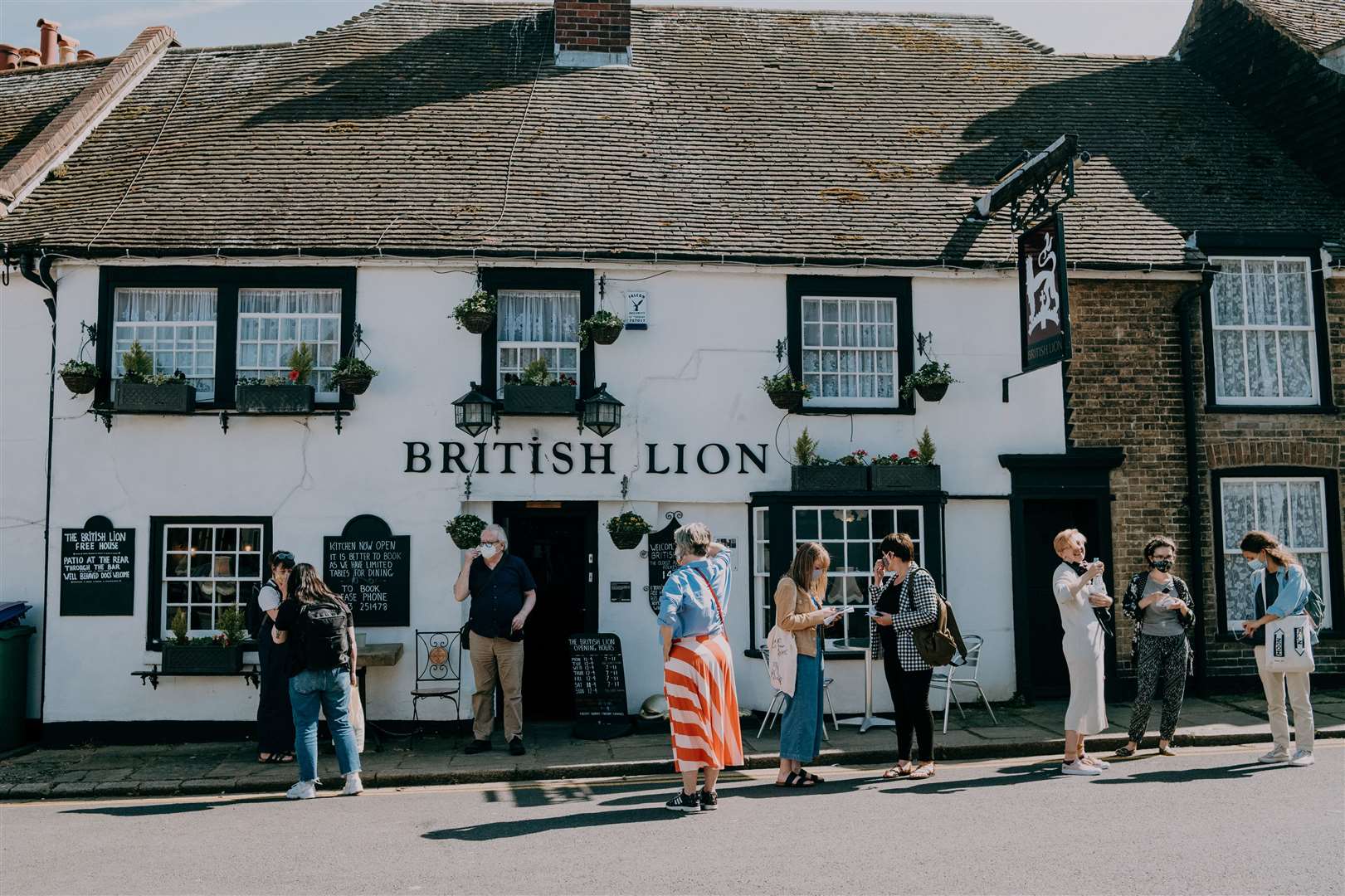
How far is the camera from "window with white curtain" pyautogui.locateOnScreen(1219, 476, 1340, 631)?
12.1 meters

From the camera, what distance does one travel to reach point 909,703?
8.48 m

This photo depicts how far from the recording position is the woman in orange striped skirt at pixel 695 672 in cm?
734

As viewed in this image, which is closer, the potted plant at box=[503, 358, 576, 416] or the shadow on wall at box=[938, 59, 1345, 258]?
the potted plant at box=[503, 358, 576, 416]

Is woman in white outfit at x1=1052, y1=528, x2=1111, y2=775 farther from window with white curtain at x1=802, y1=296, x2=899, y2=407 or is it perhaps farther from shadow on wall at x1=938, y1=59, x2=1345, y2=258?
shadow on wall at x1=938, y1=59, x2=1345, y2=258

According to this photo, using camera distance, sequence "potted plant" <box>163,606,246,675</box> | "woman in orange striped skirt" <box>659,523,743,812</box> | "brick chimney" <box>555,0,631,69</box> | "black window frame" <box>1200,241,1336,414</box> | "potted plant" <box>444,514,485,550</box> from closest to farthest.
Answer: "woman in orange striped skirt" <box>659,523,743,812</box>
"potted plant" <box>163,606,246,675</box>
"potted plant" <box>444,514,485,550</box>
"black window frame" <box>1200,241,1336,414</box>
"brick chimney" <box>555,0,631,69</box>

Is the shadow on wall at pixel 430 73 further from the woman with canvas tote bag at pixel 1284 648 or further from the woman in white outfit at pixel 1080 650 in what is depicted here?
the woman with canvas tote bag at pixel 1284 648

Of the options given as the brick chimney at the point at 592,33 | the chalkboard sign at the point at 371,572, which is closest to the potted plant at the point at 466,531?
the chalkboard sign at the point at 371,572

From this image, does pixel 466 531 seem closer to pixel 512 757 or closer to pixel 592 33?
pixel 512 757

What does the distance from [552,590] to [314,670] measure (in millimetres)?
3746

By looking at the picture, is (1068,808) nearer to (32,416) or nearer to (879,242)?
(879,242)

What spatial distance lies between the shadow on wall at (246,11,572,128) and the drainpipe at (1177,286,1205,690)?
348 inches

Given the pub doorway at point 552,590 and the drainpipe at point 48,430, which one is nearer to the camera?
the drainpipe at point 48,430

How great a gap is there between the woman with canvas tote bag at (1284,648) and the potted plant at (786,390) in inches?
182

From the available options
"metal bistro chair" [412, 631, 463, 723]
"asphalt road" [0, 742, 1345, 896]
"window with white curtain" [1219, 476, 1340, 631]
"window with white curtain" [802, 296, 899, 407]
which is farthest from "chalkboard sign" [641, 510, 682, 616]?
"window with white curtain" [1219, 476, 1340, 631]
